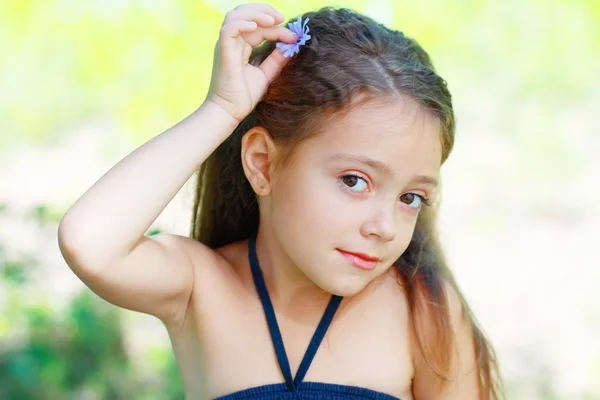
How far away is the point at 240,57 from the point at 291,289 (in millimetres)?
407

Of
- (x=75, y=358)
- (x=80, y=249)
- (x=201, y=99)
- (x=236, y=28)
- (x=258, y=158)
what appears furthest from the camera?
(x=201, y=99)

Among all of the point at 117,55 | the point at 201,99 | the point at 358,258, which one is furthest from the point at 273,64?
the point at 117,55

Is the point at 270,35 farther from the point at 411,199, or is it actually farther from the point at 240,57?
the point at 411,199

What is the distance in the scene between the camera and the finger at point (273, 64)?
147 centimetres

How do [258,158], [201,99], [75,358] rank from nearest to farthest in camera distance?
1. [258,158]
2. [75,358]
3. [201,99]

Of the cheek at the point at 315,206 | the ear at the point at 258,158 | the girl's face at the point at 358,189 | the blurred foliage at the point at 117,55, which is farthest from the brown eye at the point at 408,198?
the blurred foliage at the point at 117,55

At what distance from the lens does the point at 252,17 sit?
141 centimetres

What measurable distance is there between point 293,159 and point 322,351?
0.33 metres

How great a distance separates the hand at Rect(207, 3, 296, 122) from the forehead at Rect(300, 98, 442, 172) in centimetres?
13

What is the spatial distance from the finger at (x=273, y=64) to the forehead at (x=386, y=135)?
154 mm

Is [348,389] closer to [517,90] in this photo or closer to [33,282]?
[33,282]

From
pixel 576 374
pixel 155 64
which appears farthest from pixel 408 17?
pixel 576 374

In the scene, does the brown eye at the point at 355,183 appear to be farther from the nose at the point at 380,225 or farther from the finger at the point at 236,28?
the finger at the point at 236,28

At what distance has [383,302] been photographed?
5.08 feet
